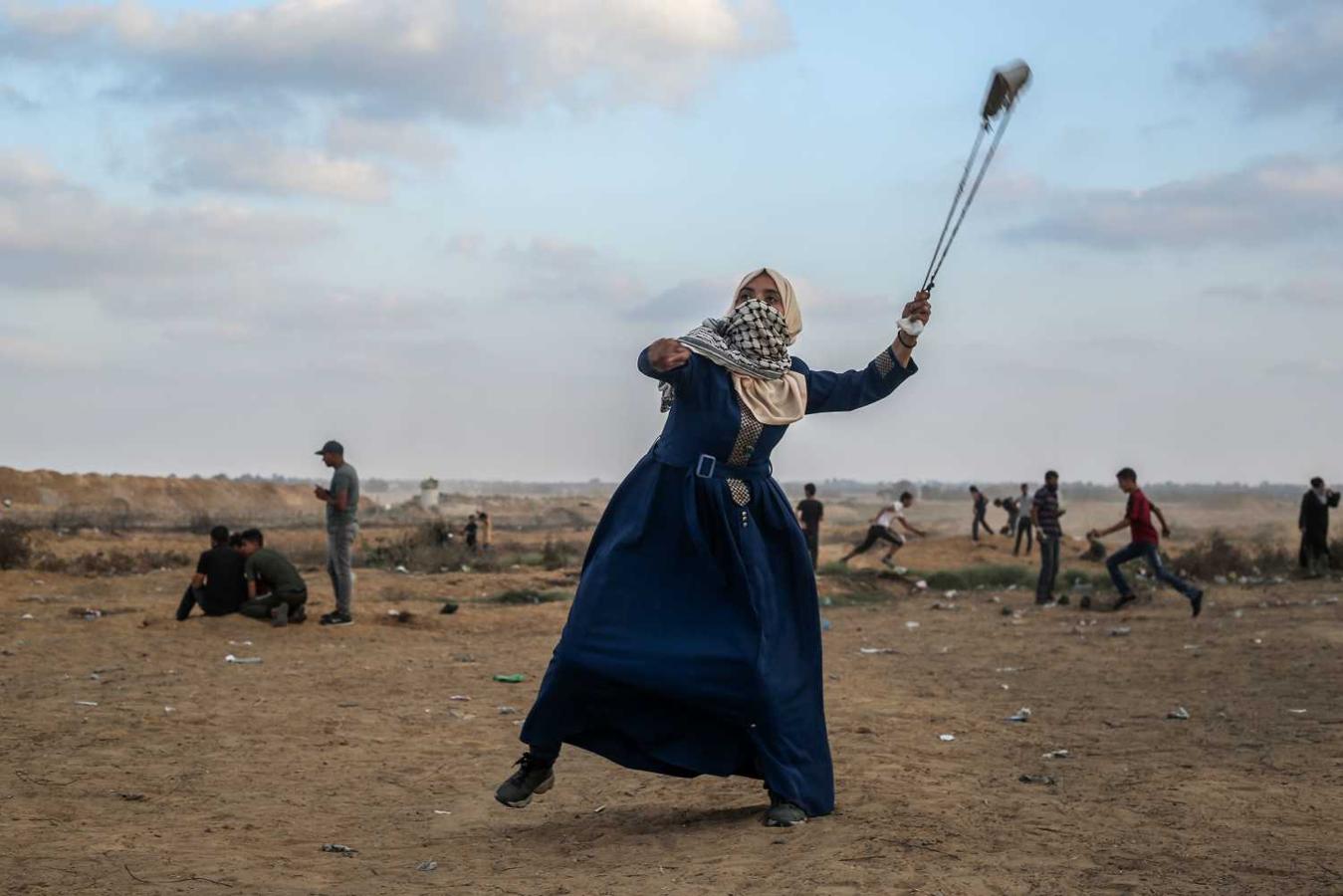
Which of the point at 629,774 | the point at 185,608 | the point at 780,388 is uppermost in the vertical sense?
the point at 780,388

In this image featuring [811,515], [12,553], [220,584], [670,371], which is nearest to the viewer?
[670,371]

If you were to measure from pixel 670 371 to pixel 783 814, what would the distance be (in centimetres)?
176

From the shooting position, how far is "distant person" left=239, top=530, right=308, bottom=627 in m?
14.6

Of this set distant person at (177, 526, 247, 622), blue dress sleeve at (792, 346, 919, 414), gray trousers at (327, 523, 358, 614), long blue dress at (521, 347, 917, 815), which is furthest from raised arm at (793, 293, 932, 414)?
distant person at (177, 526, 247, 622)

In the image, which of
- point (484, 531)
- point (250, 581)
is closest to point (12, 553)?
point (484, 531)

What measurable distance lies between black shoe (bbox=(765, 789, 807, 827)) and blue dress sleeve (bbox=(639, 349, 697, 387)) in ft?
5.40

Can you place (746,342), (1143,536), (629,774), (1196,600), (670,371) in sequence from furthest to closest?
(1196,600) < (1143,536) < (629,774) < (746,342) < (670,371)

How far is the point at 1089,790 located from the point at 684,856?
8.21 ft

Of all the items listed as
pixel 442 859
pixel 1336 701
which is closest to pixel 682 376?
pixel 442 859

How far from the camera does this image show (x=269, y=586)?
1479 centimetres

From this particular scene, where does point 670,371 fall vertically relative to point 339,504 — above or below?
above

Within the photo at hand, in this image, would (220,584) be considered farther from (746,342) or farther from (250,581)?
(746,342)

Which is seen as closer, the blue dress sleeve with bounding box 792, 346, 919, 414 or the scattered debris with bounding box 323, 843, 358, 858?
the scattered debris with bounding box 323, 843, 358, 858

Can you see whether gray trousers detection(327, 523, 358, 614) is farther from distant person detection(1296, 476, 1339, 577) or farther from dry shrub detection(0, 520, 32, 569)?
distant person detection(1296, 476, 1339, 577)
